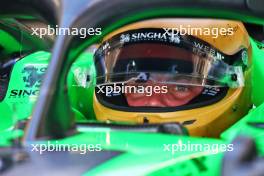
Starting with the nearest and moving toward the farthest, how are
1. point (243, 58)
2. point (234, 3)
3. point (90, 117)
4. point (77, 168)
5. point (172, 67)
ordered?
point (77, 168) < point (234, 3) < point (172, 67) < point (243, 58) < point (90, 117)

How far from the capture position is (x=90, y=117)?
1.79 metres

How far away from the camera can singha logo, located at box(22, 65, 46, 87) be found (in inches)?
69.8

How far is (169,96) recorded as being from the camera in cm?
156

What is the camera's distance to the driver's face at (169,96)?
1540mm

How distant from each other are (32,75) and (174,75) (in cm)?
48

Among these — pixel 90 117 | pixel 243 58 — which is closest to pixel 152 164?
pixel 243 58

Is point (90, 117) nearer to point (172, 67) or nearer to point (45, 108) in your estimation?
point (172, 67)

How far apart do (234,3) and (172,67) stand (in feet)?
1.48

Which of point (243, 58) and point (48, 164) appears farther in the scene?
point (243, 58)

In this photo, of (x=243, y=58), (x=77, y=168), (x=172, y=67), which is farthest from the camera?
(x=243, y=58)

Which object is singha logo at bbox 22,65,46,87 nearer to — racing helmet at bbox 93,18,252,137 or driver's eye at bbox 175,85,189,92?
racing helmet at bbox 93,18,252,137
